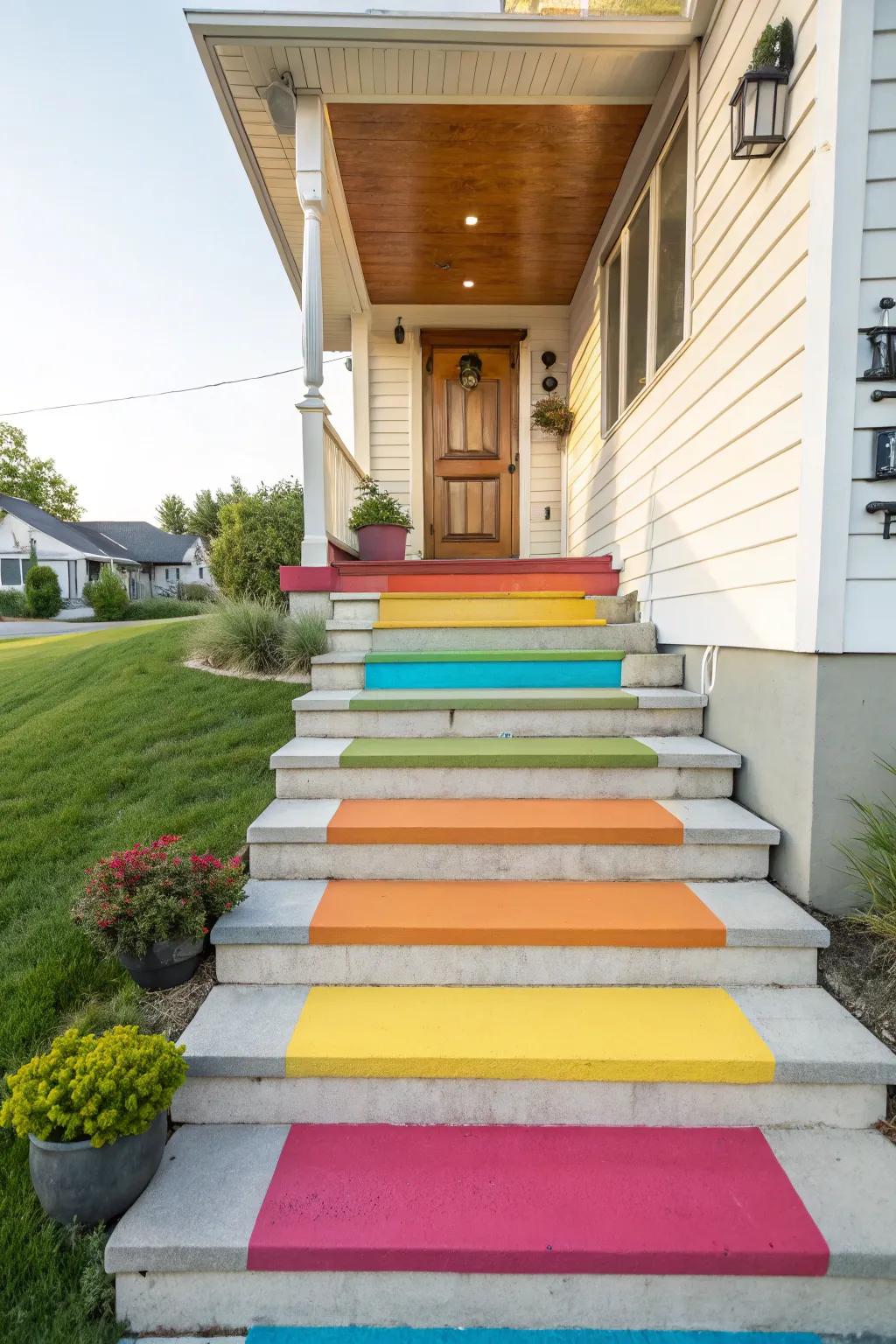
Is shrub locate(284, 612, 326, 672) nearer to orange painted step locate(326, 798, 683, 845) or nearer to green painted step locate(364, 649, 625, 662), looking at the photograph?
green painted step locate(364, 649, 625, 662)

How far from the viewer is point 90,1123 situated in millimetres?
1227

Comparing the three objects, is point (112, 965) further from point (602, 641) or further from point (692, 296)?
point (692, 296)

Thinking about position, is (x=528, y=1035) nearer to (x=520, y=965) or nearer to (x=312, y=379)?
(x=520, y=965)

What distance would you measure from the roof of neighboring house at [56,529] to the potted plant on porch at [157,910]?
2834cm

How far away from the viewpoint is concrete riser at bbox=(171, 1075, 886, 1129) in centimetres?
148

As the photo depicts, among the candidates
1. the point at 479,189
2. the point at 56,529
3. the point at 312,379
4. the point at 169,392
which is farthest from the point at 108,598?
the point at 479,189

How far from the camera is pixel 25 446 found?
104ft

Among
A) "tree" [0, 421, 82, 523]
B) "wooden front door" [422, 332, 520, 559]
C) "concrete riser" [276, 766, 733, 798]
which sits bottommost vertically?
"concrete riser" [276, 766, 733, 798]

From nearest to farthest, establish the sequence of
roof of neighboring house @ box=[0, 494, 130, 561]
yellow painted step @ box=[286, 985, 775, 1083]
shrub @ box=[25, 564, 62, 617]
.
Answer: yellow painted step @ box=[286, 985, 775, 1083] < shrub @ box=[25, 564, 62, 617] < roof of neighboring house @ box=[0, 494, 130, 561]

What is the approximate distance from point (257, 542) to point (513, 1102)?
8189 mm

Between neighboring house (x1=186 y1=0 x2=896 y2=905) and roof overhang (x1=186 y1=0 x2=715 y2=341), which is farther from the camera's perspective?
roof overhang (x1=186 y1=0 x2=715 y2=341)

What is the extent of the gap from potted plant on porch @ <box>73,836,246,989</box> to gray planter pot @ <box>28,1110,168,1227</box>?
1.64 feet

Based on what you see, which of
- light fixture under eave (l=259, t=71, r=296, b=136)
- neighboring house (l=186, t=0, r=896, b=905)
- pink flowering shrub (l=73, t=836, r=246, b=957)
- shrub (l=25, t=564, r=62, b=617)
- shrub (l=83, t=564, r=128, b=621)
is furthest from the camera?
shrub (l=25, t=564, r=62, b=617)

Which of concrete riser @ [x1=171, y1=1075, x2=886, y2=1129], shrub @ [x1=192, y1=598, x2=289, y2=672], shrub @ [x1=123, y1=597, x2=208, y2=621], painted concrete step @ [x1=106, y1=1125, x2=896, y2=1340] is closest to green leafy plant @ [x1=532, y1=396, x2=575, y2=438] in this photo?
shrub @ [x1=192, y1=598, x2=289, y2=672]
